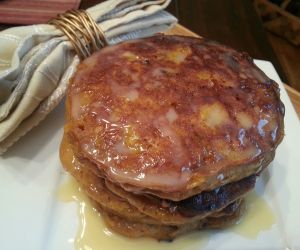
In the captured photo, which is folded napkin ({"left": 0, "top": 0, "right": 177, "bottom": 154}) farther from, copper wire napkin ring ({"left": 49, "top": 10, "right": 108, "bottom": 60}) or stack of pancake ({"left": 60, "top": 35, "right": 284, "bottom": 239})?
stack of pancake ({"left": 60, "top": 35, "right": 284, "bottom": 239})

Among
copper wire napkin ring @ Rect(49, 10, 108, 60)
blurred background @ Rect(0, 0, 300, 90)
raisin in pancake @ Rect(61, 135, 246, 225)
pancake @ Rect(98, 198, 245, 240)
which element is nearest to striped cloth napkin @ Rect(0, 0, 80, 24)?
blurred background @ Rect(0, 0, 300, 90)

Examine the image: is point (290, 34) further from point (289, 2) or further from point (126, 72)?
point (126, 72)

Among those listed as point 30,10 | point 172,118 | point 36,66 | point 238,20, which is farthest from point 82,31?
point 238,20

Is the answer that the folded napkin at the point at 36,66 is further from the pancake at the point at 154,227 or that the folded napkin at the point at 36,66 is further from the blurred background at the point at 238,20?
the blurred background at the point at 238,20

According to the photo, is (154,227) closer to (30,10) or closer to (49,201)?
(49,201)

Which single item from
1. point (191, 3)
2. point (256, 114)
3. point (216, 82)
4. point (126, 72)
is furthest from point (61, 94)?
point (191, 3)

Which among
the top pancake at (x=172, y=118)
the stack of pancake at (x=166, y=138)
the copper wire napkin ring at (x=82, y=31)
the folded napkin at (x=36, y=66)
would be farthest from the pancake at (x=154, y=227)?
the copper wire napkin ring at (x=82, y=31)
